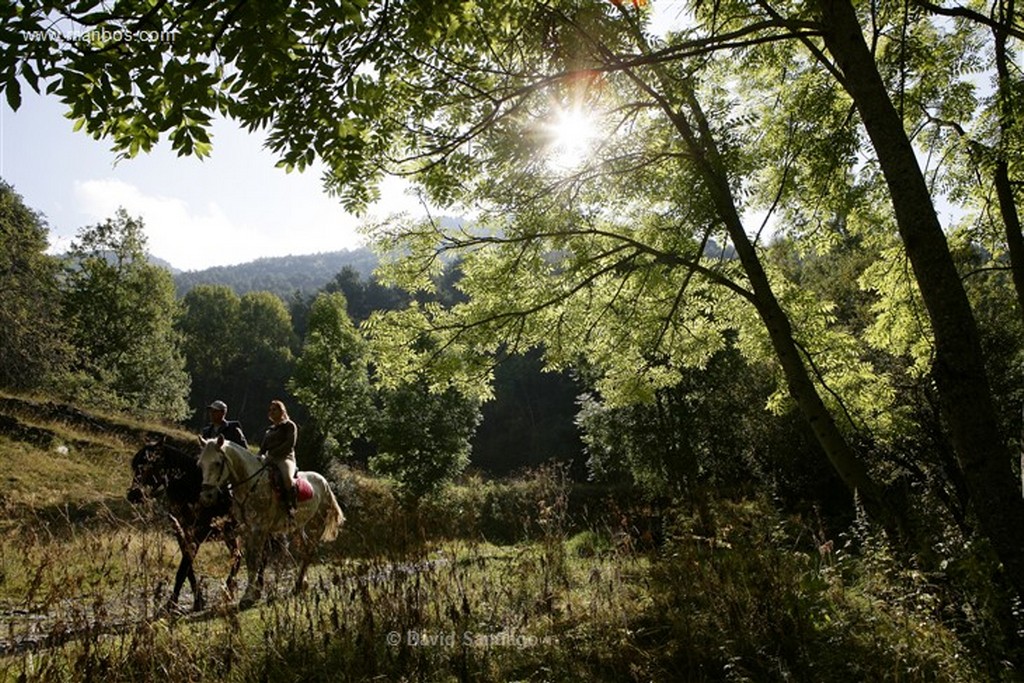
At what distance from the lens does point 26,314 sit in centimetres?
2523

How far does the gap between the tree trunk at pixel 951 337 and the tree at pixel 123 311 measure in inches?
1685

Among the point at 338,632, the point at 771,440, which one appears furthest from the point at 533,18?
the point at 771,440

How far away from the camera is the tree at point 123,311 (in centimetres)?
3850

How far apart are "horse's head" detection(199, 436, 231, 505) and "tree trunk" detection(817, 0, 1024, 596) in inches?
302

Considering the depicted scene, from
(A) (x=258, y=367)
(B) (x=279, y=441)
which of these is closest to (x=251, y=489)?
(B) (x=279, y=441)

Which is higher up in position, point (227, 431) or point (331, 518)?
point (227, 431)

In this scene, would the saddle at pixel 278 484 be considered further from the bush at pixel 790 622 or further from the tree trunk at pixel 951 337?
the tree trunk at pixel 951 337

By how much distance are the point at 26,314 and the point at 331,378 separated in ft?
47.9

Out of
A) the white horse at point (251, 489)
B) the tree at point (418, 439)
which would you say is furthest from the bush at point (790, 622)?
the tree at point (418, 439)

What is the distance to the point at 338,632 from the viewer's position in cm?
418

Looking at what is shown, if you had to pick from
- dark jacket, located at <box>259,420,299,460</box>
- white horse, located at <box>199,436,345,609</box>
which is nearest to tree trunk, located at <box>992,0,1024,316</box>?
white horse, located at <box>199,436,345,609</box>

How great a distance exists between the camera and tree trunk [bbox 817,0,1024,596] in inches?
119

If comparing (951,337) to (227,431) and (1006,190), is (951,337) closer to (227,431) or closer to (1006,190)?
(1006,190)

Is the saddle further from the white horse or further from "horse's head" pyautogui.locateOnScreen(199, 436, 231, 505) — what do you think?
"horse's head" pyautogui.locateOnScreen(199, 436, 231, 505)
